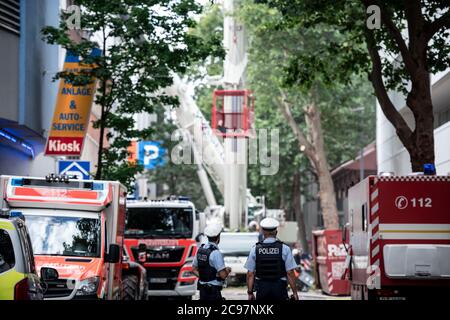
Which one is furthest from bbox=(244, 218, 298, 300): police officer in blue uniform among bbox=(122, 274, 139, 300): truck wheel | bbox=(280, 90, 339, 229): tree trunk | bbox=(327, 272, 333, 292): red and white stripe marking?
bbox=(280, 90, 339, 229): tree trunk

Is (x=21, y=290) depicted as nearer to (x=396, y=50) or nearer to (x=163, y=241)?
(x=396, y=50)

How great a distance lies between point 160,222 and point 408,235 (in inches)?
422

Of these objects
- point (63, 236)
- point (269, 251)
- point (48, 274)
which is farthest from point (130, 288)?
point (48, 274)

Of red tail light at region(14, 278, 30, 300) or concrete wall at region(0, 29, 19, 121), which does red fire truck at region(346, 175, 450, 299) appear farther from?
concrete wall at region(0, 29, 19, 121)

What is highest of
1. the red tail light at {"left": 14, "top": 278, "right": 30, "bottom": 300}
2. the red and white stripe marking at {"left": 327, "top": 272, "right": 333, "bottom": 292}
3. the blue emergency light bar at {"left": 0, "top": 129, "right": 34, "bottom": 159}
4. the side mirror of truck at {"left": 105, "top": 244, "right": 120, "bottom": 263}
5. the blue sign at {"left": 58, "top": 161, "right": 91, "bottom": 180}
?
the blue emergency light bar at {"left": 0, "top": 129, "right": 34, "bottom": 159}

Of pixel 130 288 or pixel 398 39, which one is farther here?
pixel 398 39

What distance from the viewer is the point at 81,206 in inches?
712

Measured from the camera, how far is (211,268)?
586 inches

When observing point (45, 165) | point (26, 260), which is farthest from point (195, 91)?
point (26, 260)

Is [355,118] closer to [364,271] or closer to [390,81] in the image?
[390,81]

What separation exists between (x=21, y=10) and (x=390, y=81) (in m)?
9.20

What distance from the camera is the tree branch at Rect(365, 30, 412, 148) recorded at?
904 inches

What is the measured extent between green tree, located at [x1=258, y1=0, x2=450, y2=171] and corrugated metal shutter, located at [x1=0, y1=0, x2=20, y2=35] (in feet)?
20.7
